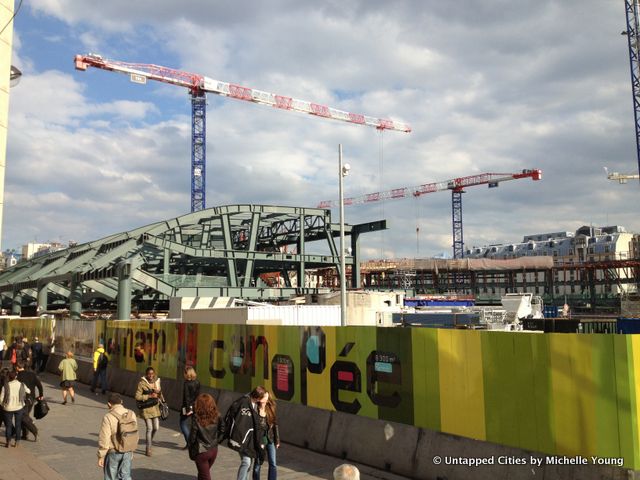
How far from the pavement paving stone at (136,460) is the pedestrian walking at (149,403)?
410mm

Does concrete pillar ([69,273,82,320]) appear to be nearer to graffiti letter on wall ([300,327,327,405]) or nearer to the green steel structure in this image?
the green steel structure

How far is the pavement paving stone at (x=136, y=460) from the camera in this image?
9148 millimetres

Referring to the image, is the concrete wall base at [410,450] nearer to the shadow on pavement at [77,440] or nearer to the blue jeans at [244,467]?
the blue jeans at [244,467]

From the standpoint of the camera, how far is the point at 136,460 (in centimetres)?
1012

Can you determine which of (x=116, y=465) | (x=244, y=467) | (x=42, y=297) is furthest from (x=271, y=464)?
(x=42, y=297)

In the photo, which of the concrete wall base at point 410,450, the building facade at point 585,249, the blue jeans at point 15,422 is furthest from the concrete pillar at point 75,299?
the building facade at point 585,249

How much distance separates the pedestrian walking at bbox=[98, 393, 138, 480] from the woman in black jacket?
94cm

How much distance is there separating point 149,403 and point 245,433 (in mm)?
4292

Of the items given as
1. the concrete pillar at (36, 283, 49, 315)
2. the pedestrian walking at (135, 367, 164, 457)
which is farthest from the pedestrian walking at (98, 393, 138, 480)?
the concrete pillar at (36, 283, 49, 315)

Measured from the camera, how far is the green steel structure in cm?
3666

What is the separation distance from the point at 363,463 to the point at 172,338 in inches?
348

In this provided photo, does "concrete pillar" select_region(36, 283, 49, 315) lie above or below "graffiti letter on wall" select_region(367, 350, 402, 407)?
above

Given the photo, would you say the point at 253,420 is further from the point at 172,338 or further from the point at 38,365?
the point at 38,365

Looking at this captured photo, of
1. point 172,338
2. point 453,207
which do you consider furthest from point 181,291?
point 453,207
